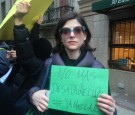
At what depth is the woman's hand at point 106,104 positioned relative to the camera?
2035 mm

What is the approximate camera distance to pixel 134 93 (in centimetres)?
989

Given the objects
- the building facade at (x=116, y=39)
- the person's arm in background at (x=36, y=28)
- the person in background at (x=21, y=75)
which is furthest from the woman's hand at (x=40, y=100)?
the building facade at (x=116, y=39)

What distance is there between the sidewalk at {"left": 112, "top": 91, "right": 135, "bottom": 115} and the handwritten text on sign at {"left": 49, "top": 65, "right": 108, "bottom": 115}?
578 cm

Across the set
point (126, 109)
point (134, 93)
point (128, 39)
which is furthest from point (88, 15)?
point (126, 109)

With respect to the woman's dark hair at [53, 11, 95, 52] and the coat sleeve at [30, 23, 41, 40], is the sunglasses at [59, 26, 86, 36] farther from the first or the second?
the coat sleeve at [30, 23, 41, 40]

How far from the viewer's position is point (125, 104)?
343 inches

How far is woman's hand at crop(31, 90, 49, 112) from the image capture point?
215 cm

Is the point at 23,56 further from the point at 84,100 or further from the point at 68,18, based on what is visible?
the point at 84,100

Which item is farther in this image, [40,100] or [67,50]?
[67,50]

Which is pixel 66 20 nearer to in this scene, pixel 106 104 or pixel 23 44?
pixel 23 44

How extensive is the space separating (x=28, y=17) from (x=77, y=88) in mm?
899

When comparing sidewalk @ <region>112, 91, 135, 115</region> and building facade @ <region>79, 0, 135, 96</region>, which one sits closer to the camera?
sidewalk @ <region>112, 91, 135, 115</region>

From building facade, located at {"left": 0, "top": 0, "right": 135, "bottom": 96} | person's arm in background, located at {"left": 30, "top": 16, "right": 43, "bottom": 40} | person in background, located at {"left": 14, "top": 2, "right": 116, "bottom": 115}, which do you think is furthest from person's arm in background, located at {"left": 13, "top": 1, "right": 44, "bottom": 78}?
building facade, located at {"left": 0, "top": 0, "right": 135, "bottom": 96}

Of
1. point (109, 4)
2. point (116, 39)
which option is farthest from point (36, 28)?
point (116, 39)
